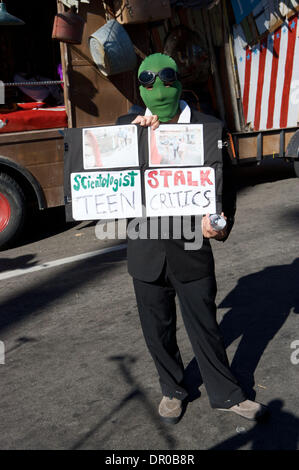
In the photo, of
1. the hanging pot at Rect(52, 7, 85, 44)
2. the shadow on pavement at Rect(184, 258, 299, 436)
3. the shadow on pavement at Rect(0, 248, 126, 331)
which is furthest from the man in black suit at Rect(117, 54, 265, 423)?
the hanging pot at Rect(52, 7, 85, 44)

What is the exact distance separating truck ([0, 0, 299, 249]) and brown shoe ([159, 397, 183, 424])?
3320mm

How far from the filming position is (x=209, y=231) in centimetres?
338

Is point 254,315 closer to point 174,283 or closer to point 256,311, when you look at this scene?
point 256,311

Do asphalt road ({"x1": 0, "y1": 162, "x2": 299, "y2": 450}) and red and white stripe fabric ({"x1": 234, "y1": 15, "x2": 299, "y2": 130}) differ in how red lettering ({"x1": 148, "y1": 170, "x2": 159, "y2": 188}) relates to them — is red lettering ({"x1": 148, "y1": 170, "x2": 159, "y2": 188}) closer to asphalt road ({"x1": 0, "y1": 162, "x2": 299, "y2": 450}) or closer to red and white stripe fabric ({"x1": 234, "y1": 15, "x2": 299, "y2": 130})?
asphalt road ({"x1": 0, "y1": 162, "x2": 299, "y2": 450})

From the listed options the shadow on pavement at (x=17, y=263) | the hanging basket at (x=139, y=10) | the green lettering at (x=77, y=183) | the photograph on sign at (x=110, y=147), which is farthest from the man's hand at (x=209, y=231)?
the hanging basket at (x=139, y=10)

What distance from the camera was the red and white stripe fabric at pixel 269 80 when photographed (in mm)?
9750

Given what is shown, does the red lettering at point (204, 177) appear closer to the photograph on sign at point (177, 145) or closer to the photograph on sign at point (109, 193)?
the photograph on sign at point (177, 145)

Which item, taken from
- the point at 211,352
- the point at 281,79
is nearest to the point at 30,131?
the point at 281,79

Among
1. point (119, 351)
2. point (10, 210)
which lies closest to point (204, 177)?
point (119, 351)

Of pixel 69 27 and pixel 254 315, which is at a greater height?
pixel 69 27

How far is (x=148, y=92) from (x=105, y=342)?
2.18 meters

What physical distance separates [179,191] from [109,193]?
39cm

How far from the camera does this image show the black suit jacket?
11.3 feet

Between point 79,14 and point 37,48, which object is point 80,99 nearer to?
point 79,14
